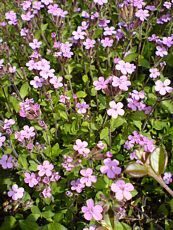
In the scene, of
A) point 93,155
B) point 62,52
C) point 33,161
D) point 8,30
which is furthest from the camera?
point 8,30

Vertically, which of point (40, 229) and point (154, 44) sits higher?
point (154, 44)

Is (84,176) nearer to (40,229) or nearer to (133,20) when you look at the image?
(40,229)

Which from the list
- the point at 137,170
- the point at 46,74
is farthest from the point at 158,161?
the point at 46,74

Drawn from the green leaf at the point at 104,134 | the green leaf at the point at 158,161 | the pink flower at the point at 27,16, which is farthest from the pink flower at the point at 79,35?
the green leaf at the point at 158,161

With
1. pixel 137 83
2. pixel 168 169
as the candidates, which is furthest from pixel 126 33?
pixel 168 169

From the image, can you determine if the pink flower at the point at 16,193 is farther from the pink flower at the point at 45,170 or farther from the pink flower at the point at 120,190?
the pink flower at the point at 120,190

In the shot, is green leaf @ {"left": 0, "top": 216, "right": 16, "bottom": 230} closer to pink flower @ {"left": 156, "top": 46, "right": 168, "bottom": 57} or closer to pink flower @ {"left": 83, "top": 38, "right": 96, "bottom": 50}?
pink flower @ {"left": 83, "top": 38, "right": 96, "bottom": 50}

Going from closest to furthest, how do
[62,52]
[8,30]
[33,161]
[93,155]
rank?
[93,155]
[33,161]
[62,52]
[8,30]

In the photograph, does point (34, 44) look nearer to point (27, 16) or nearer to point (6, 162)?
point (27, 16)

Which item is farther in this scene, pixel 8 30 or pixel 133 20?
pixel 8 30
